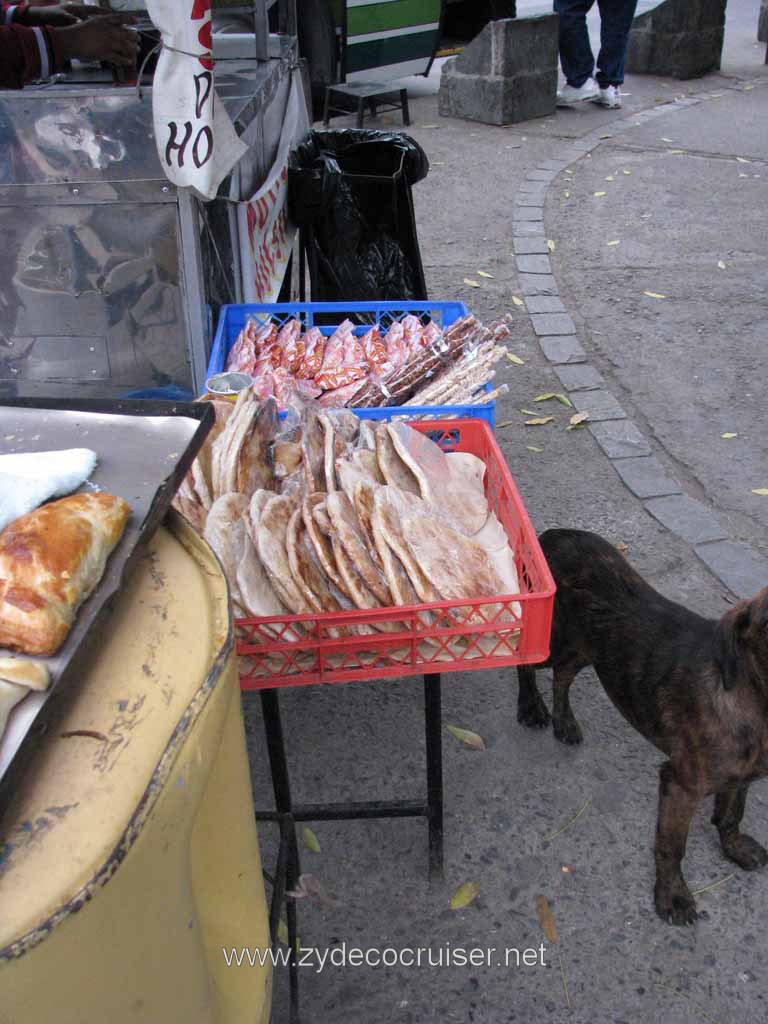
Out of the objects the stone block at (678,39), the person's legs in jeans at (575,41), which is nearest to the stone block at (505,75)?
the person's legs in jeans at (575,41)

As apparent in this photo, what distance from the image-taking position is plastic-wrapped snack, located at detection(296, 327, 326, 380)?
3.37 metres

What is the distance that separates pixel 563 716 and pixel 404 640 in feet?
4.44

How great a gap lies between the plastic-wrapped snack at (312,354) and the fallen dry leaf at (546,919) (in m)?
1.98

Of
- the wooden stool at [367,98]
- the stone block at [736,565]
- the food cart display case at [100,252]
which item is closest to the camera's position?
the food cart display case at [100,252]

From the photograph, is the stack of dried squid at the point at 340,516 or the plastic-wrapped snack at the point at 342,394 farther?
the plastic-wrapped snack at the point at 342,394

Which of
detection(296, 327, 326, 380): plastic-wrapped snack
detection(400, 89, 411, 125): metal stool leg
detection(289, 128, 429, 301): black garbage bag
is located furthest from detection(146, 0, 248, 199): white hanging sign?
detection(400, 89, 411, 125): metal stool leg

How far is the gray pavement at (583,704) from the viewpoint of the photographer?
2.39 meters

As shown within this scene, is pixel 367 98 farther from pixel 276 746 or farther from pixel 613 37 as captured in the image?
pixel 276 746

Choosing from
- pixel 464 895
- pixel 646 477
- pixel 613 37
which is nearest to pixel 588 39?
pixel 613 37

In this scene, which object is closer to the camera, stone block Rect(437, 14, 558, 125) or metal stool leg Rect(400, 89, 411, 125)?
stone block Rect(437, 14, 558, 125)

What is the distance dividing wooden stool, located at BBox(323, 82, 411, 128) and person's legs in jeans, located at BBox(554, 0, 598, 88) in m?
2.01

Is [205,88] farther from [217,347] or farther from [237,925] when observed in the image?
[237,925]

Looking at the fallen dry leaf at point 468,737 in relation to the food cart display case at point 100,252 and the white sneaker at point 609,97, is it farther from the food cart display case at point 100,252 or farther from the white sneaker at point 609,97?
the white sneaker at point 609,97

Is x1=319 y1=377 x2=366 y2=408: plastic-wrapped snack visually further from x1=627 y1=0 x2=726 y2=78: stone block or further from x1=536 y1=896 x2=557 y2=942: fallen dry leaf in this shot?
x1=627 y1=0 x2=726 y2=78: stone block
